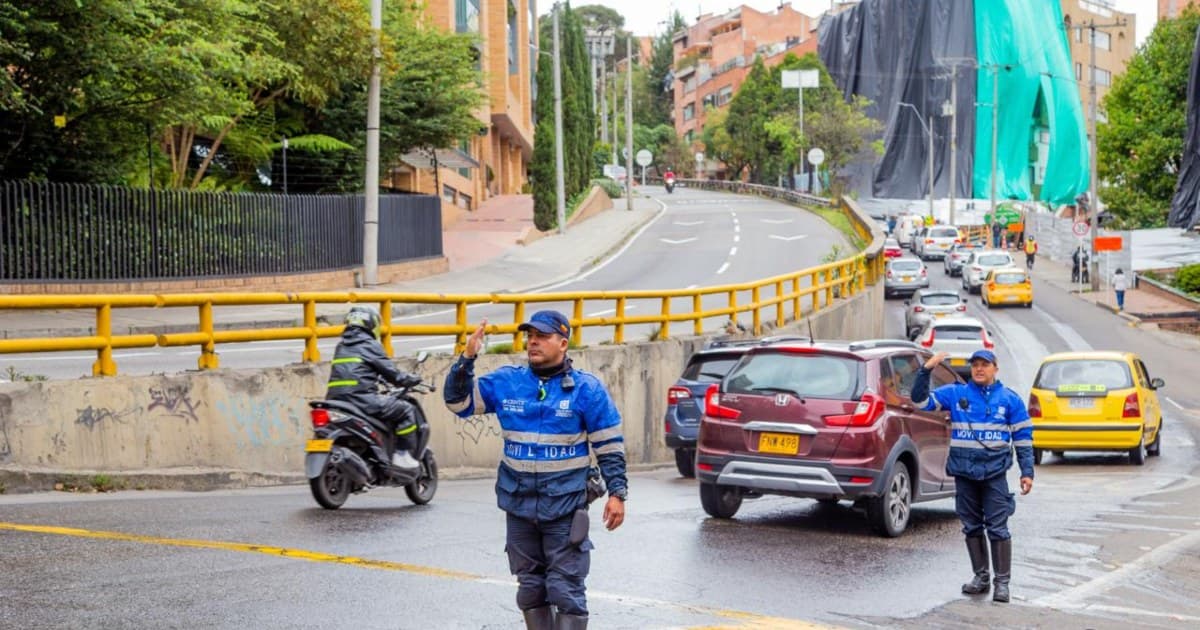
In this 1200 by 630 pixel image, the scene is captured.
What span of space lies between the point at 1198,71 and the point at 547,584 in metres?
64.3

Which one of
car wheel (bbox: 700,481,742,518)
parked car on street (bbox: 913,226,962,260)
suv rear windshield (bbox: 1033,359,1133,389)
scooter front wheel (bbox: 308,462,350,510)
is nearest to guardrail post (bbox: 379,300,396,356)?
scooter front wheel (bbox: 308,462,350,510)

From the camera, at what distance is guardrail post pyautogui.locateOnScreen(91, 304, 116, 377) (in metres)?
11.0

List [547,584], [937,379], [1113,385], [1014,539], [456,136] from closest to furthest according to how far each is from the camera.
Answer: [547,584]
[1014,539]
[937,379]
[1113,385]
[456,136]

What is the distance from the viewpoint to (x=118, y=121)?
1063 inches

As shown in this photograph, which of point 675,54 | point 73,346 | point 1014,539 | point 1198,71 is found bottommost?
point 1014,539

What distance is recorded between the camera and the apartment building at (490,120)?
51000 millimetres

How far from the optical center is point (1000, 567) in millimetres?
9133

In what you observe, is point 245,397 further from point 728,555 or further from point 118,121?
point 118,121

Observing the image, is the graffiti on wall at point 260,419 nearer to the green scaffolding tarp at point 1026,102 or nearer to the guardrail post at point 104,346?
the guardrail post at point 104,346

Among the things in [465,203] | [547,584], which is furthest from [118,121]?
[465,203]

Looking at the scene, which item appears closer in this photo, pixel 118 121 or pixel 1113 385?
pixel 1113 385

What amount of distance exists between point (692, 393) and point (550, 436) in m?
10.1

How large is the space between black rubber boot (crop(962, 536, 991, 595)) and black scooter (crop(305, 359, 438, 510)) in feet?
13.0

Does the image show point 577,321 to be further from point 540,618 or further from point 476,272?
point 476,272
